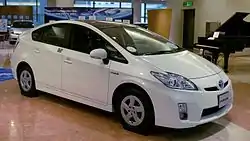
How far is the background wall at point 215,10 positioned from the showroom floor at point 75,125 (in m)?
9.73

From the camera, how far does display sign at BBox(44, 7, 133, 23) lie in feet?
40.8

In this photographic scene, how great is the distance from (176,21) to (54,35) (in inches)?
519

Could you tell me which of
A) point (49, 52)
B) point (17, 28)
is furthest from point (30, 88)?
point (17, 28)

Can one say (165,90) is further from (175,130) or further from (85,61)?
(85,61)

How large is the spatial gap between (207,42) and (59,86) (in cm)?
547

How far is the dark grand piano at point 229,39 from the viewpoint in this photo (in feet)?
29.3

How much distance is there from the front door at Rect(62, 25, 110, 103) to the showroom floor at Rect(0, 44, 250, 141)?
338 mm

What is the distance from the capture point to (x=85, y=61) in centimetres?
449

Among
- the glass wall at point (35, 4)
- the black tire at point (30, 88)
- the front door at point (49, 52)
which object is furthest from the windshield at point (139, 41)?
the glass wall at point (35, 4)

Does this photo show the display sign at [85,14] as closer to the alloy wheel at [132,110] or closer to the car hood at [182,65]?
the car hood at [182,65]

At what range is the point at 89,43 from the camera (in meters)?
4.63

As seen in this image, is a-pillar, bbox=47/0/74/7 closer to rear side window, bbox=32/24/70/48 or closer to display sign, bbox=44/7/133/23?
display sign, bbox=44/7/133/23

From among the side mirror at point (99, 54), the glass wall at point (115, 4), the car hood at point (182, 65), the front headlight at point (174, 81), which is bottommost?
the front headlight at point (174, 81)

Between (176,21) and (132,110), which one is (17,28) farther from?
(132,110)
